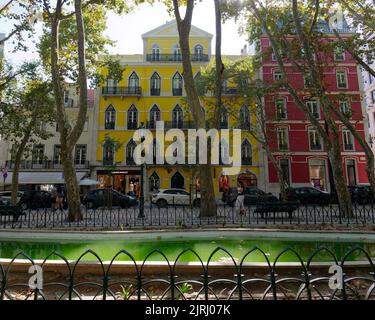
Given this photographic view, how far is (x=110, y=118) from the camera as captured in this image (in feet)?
97.1

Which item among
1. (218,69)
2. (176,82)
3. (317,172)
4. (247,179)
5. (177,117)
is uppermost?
(176,82)

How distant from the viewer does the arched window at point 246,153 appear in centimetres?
2856

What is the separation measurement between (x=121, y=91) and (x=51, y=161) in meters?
10.2

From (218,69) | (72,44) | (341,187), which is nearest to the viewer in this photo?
(341,187)

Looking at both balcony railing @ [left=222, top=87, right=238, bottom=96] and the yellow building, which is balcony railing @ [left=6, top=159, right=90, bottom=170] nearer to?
the yellow building

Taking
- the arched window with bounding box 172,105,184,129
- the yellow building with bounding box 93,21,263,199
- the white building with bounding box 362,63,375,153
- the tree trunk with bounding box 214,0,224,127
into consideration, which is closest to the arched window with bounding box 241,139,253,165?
the yellow building with bounding box 93,21,263,199

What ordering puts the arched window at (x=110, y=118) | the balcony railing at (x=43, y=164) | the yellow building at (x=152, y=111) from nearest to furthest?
1. the balcony railing at (x=43, y=164)
2. the yellow building at (x=152, y=111)
3. the arched window at (x=110, y=118)

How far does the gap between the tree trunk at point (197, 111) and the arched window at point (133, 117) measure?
1694 cm

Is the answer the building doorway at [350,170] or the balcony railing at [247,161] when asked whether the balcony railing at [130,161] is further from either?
the building doorway at [350,170]

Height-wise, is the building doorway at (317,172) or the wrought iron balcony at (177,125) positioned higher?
the wrought iron balcony at (177,125)

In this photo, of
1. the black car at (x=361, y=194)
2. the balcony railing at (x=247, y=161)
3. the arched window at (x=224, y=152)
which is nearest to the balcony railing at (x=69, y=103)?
the arched window at (x=224, y=152)

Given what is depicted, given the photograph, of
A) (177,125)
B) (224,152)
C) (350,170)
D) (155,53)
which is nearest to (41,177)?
(177,125)

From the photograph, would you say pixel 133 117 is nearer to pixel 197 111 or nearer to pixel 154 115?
pixel 154 115
